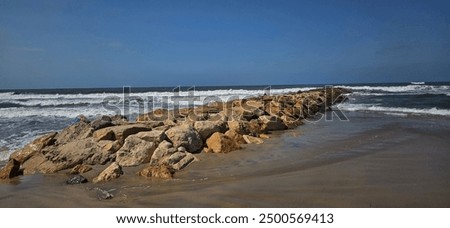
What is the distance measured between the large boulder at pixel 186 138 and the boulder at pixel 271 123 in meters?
2.43

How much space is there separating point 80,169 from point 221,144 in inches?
97.7

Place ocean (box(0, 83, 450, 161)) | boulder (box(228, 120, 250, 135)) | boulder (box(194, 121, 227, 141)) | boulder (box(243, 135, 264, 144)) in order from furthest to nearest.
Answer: ocean (box(0, 83, 450, 161)), boulder (box(228, 120, 250, 135)), boulder (box(243, 135, 264, 144)), boulder (box(194, 121, 227, 141))

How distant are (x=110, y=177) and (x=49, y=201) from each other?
2.99 ft

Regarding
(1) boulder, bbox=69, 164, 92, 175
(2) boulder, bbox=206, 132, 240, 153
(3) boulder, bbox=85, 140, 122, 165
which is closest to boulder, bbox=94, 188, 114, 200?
(1) boulder, bbox=69, 164, 92, 175

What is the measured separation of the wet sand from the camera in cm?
366

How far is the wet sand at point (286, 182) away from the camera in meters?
3.66

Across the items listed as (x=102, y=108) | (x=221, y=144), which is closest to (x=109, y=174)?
(x=221, y=144)

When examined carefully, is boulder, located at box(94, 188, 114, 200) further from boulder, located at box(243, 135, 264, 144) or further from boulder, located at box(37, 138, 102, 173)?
boulder, located at box(243, 135, 264, 144)

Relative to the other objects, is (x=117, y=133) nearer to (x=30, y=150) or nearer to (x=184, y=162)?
(x=30, y=150)

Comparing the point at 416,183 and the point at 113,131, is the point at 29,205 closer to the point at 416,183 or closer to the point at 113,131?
the point at 113,131

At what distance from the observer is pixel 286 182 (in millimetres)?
4297

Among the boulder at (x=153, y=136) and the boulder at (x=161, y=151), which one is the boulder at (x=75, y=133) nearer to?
the boulder at (x=153, y=136)

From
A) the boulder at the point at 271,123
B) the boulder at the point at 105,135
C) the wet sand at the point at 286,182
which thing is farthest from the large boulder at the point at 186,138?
the boulder at the point at 271,123

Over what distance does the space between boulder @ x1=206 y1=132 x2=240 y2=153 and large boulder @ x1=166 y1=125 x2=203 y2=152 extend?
0.76ft
